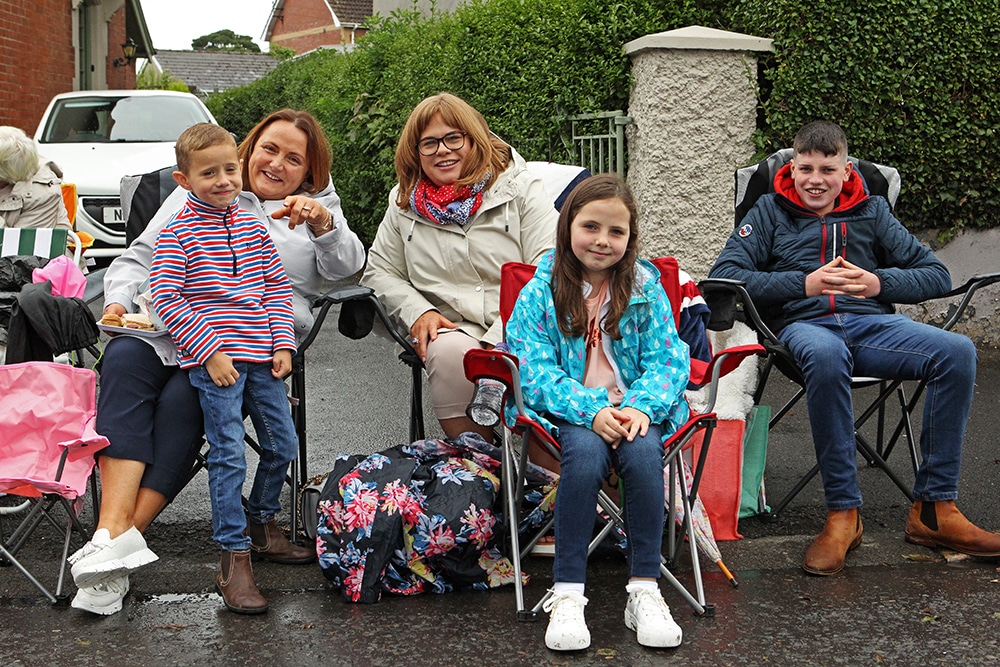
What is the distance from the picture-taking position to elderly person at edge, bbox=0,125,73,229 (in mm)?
4715

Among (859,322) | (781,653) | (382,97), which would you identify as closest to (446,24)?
(382,97)

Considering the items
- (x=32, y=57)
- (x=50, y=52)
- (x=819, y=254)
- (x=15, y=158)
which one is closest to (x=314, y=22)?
(x=50, y=52)

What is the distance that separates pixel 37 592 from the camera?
11.3 feet

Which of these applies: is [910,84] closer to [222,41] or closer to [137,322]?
[137,322]

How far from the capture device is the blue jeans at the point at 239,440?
332 centimetres

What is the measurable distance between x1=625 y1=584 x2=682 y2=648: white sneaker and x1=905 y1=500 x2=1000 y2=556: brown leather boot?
114 cm

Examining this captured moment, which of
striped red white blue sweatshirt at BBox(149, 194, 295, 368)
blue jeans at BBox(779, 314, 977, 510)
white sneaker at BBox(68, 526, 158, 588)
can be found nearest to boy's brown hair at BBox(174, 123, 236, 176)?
striped red white blue sweatshirt at BBox(149, 194, 295, 368)

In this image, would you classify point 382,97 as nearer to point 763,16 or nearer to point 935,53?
point 763,16

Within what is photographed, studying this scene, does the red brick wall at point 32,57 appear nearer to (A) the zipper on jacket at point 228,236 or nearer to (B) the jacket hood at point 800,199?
(A) the zipper on jacket at point 228,236

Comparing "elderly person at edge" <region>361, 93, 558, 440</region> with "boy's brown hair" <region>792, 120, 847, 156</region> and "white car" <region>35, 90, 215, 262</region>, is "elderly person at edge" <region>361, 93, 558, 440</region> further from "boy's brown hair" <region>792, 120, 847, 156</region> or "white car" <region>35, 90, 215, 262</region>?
"white car" <region>35, 90, 215, 262</region>

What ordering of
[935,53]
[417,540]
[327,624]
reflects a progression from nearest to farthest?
[327,624]
[417,540]
[935,53]

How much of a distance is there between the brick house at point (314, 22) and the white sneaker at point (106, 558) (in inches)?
1612

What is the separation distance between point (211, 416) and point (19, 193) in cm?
200

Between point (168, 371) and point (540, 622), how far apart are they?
1.41 metres
